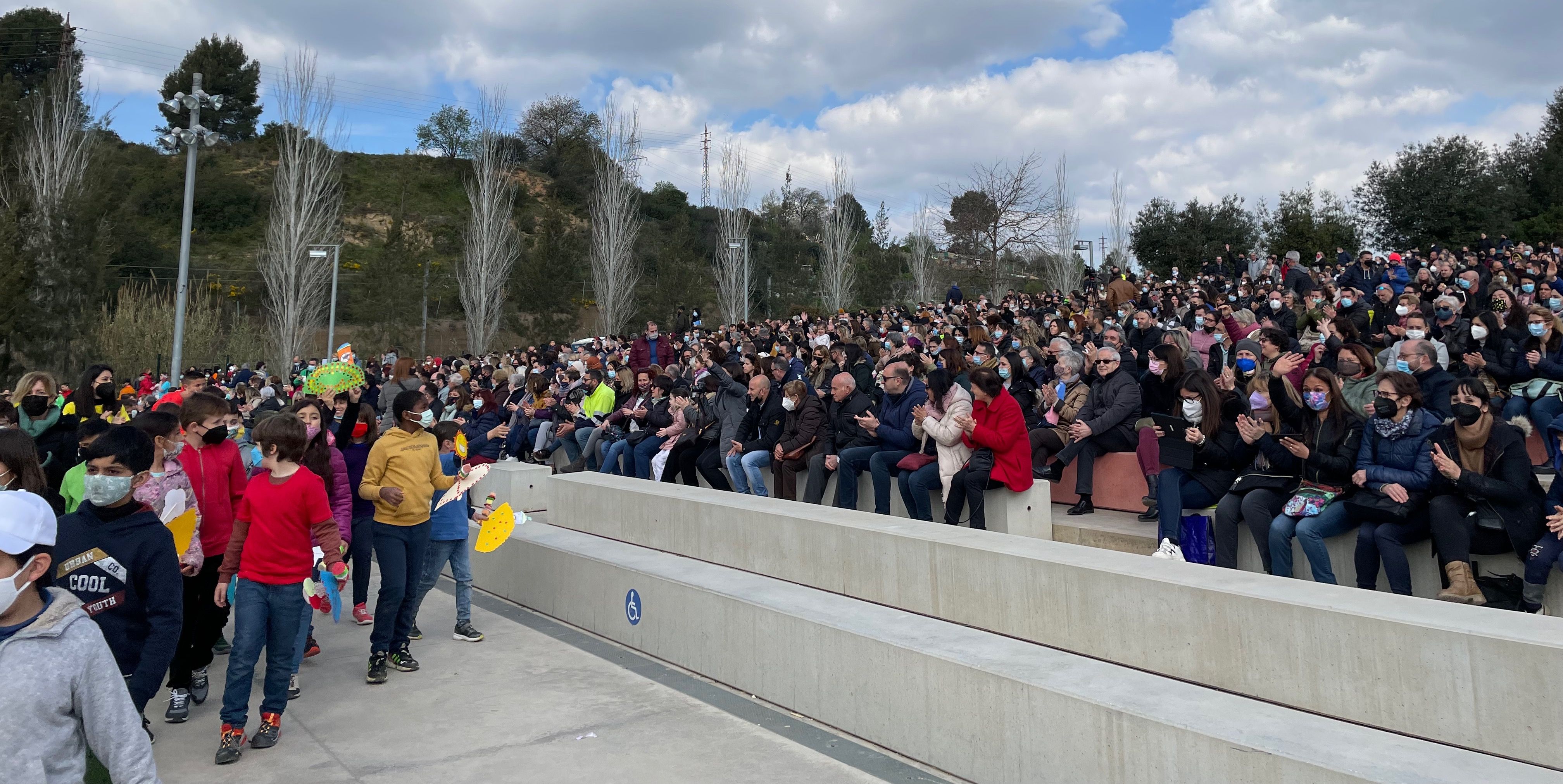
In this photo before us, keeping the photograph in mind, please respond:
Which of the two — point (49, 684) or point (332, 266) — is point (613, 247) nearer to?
point (332, 266)

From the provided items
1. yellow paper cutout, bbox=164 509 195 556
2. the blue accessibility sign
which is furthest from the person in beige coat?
yellow paper cutout, bbox=164 509 195 556

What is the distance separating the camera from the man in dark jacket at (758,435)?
10.6m

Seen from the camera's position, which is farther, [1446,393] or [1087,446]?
[1087,446]

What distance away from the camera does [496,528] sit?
7484 millimetres

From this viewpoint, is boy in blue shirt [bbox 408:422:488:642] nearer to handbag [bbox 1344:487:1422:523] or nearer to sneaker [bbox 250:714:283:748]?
sneaker [bbox 250:714:283:748]

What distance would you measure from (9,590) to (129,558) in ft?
7.02

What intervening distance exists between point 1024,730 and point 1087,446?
4782 mm

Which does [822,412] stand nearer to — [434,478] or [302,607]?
[434,478]

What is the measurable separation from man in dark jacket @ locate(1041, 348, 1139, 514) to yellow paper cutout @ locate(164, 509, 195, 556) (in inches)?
271

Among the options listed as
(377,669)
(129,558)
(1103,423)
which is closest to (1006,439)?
(1103,423)

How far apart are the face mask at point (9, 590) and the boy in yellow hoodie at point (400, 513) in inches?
157

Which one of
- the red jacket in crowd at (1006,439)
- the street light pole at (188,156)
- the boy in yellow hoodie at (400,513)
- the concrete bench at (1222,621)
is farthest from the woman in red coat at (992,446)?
the street light pole at (188,156)

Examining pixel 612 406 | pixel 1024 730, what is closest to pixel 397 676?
pixel 1024 730

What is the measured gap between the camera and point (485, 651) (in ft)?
24.3
